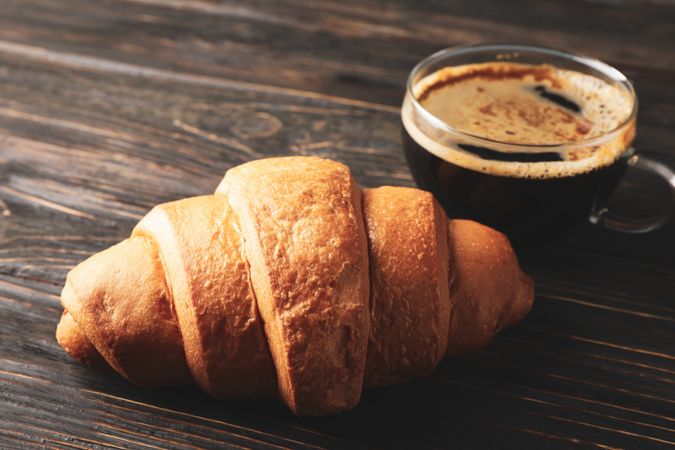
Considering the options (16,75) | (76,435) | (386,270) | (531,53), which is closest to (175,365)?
(76,435)

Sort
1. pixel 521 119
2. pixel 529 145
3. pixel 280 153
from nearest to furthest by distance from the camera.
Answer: pixel 529 145 < pixel 521 119 < pixel 280 153

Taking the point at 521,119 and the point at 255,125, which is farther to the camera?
the point at 255,125

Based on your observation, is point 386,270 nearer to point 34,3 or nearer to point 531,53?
point 531,53

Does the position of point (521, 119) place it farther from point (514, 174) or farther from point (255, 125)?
point (255, 125)

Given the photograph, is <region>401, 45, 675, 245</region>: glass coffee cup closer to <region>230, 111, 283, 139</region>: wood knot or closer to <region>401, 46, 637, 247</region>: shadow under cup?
<region>401, 46, 637, 247</region>: shadow under cup

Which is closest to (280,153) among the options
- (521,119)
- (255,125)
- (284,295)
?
(255,125)

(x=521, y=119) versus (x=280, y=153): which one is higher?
(x=521, y=119)

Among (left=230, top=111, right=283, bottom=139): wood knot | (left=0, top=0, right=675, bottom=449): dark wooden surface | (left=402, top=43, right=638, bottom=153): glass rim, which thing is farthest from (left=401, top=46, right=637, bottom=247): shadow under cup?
(left=230, top=111, right=283, bottom=139): wood knot
